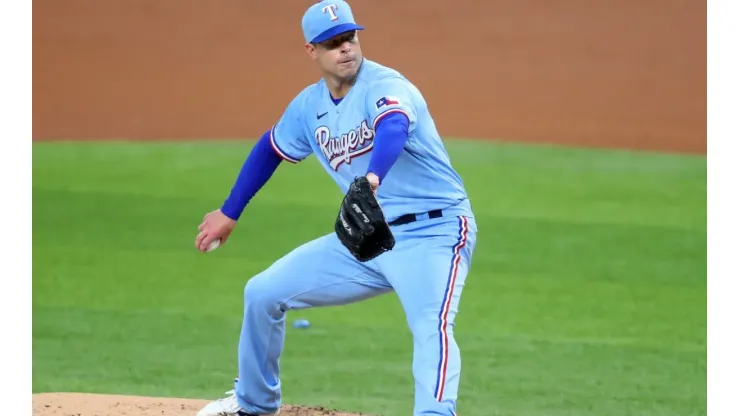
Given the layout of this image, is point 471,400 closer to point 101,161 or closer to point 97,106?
point 101,161

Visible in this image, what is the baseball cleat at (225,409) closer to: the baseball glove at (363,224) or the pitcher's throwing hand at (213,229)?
the pitcher's throwing hand at (213,229)

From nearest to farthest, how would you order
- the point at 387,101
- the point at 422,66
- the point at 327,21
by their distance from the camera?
1. the point at 387,101
2. the point at 327,21
3. the point at 422,66

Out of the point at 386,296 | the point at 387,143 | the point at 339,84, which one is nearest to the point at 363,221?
the point at 387,143

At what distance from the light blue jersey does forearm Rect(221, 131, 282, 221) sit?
0.28 meters

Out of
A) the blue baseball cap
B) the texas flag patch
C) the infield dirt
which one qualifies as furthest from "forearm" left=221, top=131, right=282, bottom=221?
the infield dirt

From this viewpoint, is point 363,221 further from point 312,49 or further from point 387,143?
point 312,49

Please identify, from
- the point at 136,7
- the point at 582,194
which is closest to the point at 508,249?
the point at 582,194

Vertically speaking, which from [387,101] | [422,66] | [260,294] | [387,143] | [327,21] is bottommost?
[260,294]

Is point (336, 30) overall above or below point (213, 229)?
above

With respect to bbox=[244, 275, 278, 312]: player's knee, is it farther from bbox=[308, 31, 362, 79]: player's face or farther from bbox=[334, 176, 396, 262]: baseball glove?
bbox=[308, 31, 362, 79]: player's face

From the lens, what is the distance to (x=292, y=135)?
4406 millimetres

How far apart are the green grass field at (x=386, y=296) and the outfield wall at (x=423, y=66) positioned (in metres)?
0.56

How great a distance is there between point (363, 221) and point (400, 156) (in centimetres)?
46

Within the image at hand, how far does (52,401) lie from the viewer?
4.73 meters
